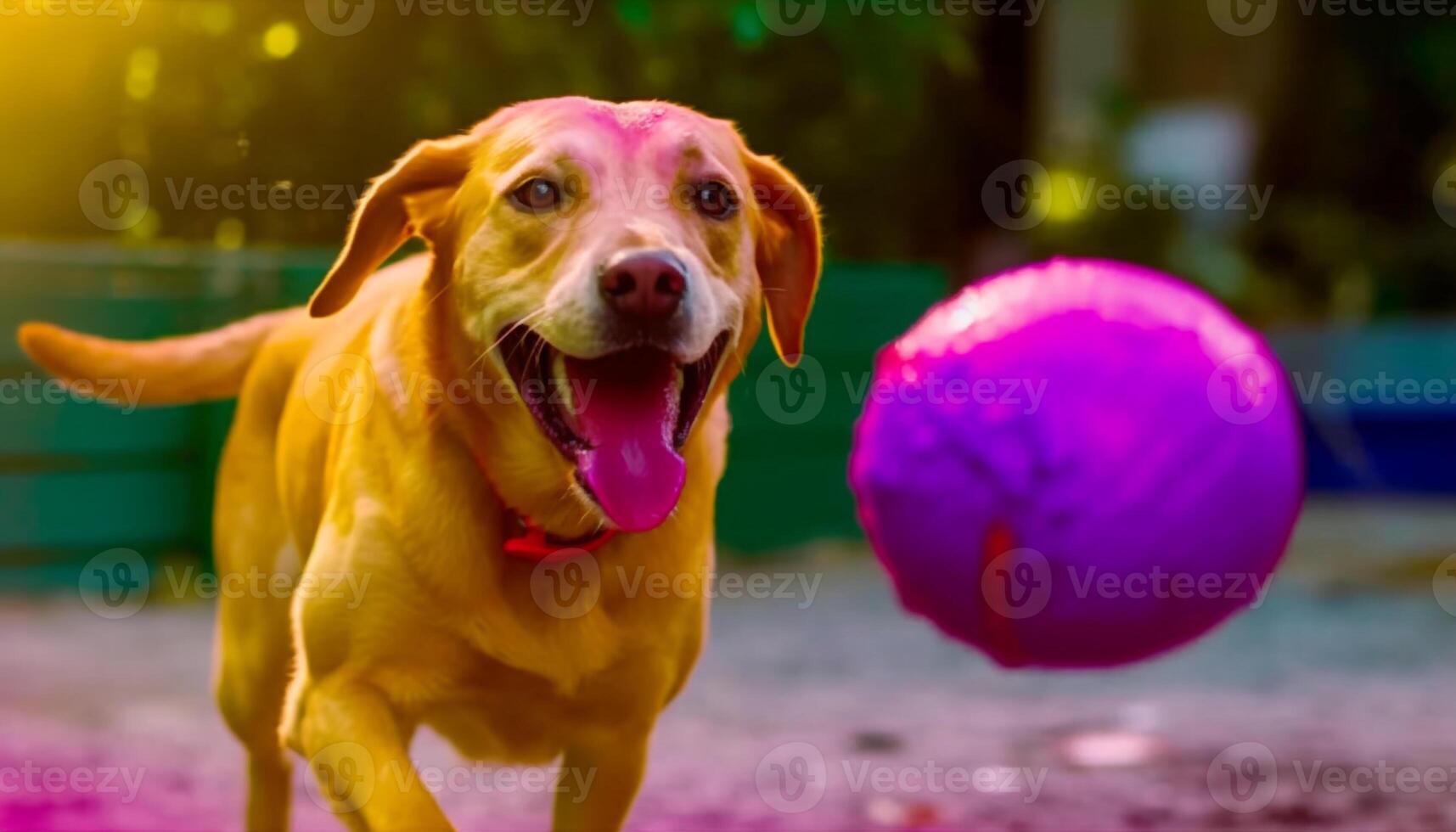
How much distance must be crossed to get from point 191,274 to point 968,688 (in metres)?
3.38

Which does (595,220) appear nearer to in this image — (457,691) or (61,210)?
(457,691)

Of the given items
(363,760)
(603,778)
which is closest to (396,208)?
(363,760)

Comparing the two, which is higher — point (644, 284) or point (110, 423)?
point (644, 284)

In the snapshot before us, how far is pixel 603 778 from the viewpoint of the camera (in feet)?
8.26

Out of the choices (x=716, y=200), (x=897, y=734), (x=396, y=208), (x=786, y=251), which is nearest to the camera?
(x=716, y=200)

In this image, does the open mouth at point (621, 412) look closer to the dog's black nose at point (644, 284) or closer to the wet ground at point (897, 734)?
the dog's black nose at point (644, 284)

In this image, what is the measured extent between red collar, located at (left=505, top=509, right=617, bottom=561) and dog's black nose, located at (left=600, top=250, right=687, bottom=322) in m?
0.41

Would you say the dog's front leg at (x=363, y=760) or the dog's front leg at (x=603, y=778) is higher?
the dog's front leg at (x=363, y=760)

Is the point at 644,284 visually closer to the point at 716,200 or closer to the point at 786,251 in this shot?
the point at 716,200

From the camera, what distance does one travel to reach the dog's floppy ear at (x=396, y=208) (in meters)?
2.38

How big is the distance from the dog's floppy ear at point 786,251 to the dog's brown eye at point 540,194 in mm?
394

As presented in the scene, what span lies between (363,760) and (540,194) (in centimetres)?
79

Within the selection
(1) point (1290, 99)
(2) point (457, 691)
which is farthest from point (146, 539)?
(1) point (1290, 99)

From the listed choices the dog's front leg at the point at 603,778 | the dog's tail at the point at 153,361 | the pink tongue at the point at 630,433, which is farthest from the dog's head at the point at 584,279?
the dog's tail at the point at 153,361
